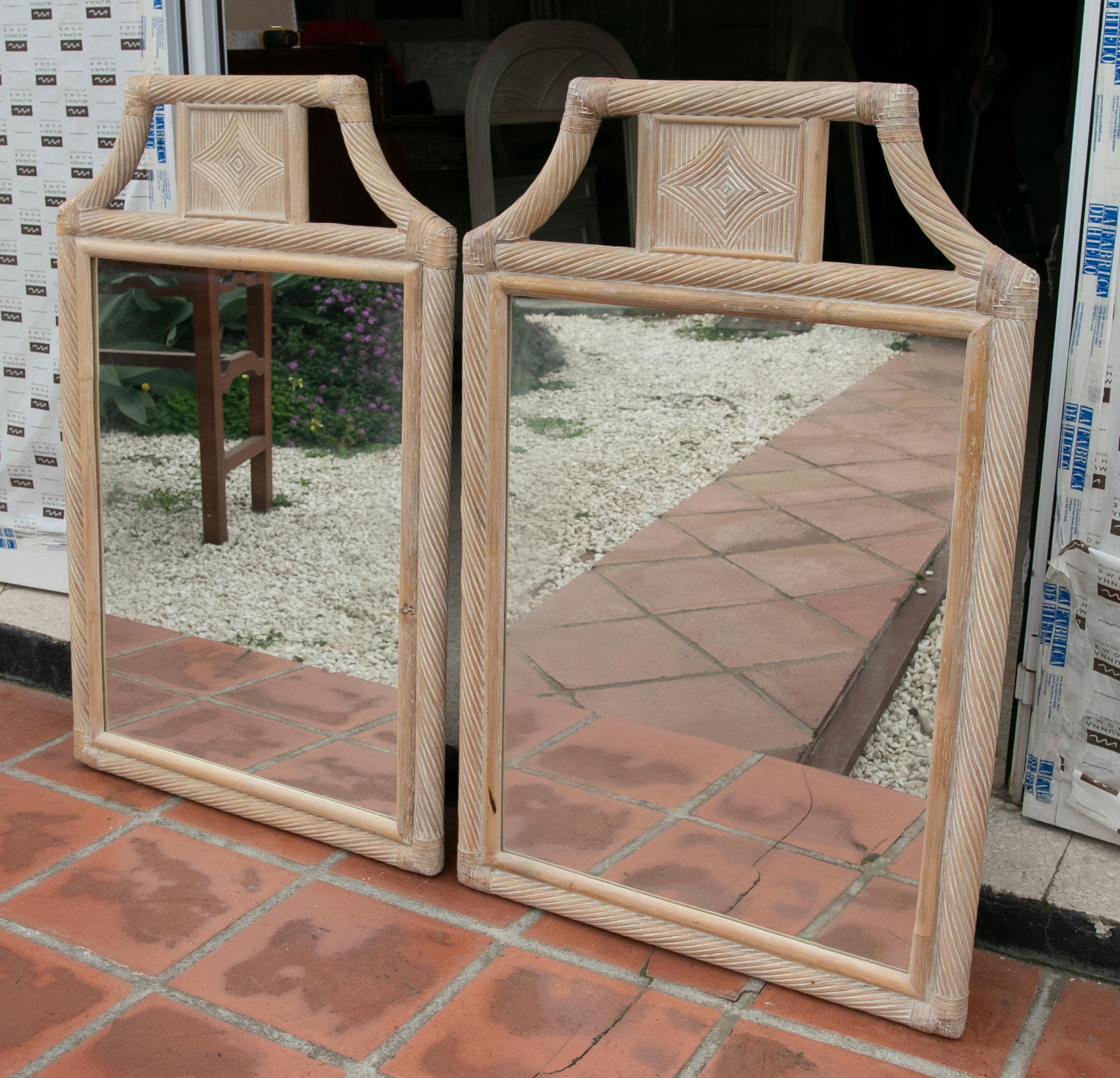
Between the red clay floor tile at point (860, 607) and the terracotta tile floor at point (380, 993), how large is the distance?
30cm

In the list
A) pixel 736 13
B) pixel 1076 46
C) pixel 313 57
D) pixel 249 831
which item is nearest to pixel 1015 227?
pixel 736 13

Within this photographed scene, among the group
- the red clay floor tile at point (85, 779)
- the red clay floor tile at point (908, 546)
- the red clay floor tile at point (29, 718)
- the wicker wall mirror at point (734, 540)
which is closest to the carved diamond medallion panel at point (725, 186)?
the wicker wall mirror at point (734, 540)

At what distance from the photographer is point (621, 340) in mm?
1765

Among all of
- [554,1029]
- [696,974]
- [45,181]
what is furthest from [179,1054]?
[45,181]

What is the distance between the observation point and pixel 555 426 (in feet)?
5.74

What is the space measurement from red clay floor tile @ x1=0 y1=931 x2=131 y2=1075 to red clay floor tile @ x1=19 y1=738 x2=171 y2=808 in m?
0.40

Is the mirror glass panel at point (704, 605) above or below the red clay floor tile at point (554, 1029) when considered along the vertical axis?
above

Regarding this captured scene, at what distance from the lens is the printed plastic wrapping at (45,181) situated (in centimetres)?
237

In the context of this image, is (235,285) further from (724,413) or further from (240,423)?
(724,413)

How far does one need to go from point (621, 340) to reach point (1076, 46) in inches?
29.3

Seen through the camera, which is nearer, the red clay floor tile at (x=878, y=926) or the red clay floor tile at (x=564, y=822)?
the red clay floor tile at (x=878, y=926)

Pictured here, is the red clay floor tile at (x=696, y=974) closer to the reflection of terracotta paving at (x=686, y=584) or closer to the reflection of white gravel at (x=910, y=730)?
the reflection of white gravel at (x=910, y=730)

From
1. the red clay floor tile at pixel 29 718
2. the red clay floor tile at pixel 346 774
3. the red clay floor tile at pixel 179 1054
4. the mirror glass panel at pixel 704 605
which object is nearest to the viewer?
the red clay floor tile at pixel 179 1054

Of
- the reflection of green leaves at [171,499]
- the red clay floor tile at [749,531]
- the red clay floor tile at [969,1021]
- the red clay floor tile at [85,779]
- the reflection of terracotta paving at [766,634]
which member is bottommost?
the red clay floor tile at [969,1021]
